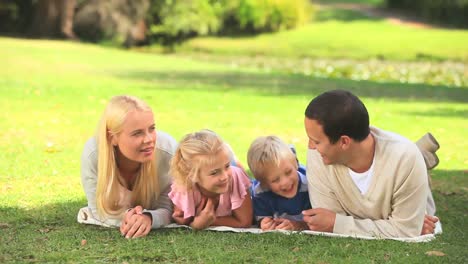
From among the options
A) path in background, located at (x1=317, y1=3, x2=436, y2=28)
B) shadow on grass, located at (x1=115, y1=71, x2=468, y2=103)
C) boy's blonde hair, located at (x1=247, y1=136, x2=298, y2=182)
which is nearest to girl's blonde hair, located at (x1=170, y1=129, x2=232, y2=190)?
boy's blonde hair, located at (x1=247, y1=136, x2=298, y2=182)

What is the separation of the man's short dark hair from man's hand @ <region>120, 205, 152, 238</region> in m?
1.23

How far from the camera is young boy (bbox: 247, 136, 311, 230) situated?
19.3 ft

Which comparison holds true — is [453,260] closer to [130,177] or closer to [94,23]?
[130,177]

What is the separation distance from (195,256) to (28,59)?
1625 cm

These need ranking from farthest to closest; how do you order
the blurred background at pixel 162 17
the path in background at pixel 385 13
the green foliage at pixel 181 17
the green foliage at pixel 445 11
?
1. the path in background at pixel 385 13
2. the green foliage at pixel 445 11
3. the green foliage at pixel 181 17
4. the blurred background at pixel 162 17

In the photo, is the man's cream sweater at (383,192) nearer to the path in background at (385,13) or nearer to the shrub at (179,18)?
the shrub at (179,18)

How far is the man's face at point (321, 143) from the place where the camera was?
5297 mm

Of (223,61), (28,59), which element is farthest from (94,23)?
(28,59)

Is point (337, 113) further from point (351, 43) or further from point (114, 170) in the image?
point (351, 43)

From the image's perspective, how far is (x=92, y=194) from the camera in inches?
233

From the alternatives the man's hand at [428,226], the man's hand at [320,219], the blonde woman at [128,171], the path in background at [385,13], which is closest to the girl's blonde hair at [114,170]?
the blonde woman at [128,171]

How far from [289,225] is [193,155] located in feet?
Answer: 2.59

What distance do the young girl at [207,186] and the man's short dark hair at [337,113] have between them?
0.68m

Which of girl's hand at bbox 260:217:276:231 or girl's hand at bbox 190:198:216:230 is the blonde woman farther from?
girl's hand at bbox 260:217:276:231
